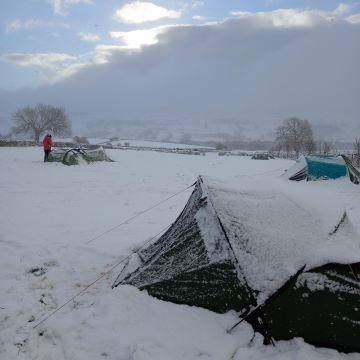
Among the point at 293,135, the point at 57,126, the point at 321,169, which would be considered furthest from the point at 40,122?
the point at 321,169

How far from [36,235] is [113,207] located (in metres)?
3.35

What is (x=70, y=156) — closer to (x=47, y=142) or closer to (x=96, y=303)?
(x=47, y=142)

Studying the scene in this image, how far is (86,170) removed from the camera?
1961 cm

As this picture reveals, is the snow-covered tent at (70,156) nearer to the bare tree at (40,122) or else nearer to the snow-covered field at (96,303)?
the snow-covered field at (96,303)

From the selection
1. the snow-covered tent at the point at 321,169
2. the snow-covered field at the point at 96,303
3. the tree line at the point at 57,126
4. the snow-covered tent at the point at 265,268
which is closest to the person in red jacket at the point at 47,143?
the snow-covered field at the point at 96,303

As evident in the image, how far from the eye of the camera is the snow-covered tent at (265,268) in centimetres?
412

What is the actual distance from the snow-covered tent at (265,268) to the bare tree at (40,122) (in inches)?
3295

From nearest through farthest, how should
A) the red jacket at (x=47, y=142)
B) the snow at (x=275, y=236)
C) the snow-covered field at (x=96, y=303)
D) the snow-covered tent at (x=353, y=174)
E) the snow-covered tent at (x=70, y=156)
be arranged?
the snow-covered field at (x=96, y=303) → the snow at (x=275, y=236) → the snow-covered tent at (x=353, y=174) → the red jacket at (x=47, y=142) → the snow-covered tent at (x=70, y=156)

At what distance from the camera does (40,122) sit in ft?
276

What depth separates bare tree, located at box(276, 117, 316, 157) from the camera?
81.1 meters

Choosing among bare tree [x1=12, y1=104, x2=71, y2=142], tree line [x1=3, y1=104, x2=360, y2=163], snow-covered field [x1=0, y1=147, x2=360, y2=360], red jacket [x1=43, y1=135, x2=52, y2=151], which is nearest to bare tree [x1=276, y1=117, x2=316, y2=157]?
tree line [x1=3, y1=104, x2=360, y2=163]

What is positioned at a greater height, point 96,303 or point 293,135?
point 293,135

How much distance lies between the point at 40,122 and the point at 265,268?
286 feet

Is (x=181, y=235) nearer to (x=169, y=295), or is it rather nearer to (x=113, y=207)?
(x=169, y=295)
